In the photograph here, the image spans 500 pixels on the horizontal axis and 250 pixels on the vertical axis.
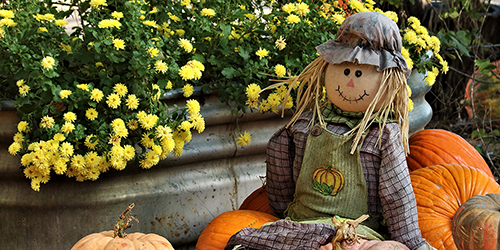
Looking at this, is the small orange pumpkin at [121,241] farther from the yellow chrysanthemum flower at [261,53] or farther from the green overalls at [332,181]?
the yellow chrysanthemum flower at [261,53]

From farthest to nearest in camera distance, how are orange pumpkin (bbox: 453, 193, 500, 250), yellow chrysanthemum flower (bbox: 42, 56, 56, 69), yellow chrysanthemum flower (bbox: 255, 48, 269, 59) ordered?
yellow chrysanthemum flower (bbox: 255, 48, 269, 59) < yellow chrysanthemum flower (bbox: 42, 56, 56, 69) < orange pumpkin (bbox: 453, 193, 500, 250)

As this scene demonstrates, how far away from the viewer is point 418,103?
2248 millimetres

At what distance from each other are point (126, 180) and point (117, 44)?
492mm

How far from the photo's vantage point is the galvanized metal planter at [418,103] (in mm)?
2141

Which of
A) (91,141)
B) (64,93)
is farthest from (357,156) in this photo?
(64,93)

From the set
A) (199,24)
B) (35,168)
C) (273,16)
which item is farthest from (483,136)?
(35,168)

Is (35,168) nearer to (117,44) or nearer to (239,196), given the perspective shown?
(117,44)

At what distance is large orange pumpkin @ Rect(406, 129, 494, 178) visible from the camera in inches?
71.7

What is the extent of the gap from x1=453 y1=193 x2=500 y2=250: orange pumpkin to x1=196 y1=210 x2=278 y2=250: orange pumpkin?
56cm

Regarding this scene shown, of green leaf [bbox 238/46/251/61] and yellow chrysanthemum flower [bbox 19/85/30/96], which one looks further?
green leaf [bbox 238/46/251/61]

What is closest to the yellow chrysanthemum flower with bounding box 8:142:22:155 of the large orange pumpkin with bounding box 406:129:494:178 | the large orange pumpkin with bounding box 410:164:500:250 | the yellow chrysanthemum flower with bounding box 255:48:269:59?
the yellow chrysanthemum flower with bounding box 255:48:269:59

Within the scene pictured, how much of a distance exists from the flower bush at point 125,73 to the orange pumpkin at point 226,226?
299mm

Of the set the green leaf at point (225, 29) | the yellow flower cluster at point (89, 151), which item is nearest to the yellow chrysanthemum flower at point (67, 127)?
the yellow flower cluster at point (89, 151)

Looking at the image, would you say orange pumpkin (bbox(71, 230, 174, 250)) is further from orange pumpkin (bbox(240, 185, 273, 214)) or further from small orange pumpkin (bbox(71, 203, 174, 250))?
orange pumpkin (bbox(240, 185, 273, 214))
